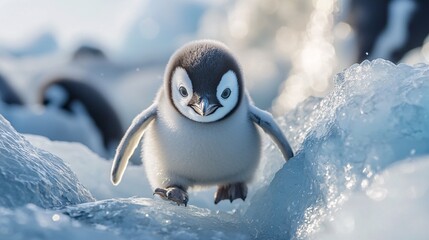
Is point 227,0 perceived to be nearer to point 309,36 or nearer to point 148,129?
point 309,36

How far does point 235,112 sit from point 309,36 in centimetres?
782

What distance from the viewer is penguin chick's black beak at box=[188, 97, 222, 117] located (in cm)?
246

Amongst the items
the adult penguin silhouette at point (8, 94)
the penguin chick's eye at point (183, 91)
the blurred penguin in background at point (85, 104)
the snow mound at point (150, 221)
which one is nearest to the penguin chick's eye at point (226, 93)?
the penguin chick's eye at point (183, 91)

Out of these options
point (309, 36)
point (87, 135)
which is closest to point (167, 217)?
point (87, 135)

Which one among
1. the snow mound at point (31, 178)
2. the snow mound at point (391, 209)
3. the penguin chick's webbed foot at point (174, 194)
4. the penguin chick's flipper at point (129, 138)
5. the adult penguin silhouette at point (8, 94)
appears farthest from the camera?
the adult penguin silhouette at point (8, 94)

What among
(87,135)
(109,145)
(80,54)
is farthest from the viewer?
(80,54)

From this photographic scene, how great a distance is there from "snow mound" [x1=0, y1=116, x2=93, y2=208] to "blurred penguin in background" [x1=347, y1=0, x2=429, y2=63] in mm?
6247

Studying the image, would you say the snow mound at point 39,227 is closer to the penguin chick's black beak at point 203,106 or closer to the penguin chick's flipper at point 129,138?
the penguin chick's black beak at point 203,106

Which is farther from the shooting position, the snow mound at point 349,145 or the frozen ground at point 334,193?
the snow mound at point 349,145

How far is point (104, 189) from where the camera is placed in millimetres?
2896

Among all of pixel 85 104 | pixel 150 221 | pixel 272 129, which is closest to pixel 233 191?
pixel 272 129

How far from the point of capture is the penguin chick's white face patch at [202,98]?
2.50 m

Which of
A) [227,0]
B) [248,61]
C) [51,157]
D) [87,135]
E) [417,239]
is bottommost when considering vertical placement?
[417,239]

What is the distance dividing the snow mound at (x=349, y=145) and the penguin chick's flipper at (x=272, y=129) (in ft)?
0.78
